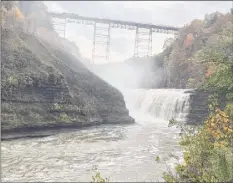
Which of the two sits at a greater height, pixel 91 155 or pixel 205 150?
pixel 205 150

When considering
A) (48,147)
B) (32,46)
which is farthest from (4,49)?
(48,147)

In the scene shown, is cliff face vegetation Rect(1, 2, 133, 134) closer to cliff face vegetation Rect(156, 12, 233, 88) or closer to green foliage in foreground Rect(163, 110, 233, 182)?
green foliage in foreground Rect(163, 110, 233, 182)

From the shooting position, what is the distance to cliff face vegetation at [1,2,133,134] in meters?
18.8

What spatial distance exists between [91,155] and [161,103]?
20.6 meters

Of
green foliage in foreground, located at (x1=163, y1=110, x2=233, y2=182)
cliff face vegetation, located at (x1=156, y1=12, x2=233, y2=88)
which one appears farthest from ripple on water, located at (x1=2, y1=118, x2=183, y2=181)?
cliff face vegetation, located at (x1=156, y1=12, x2=233, y2=88)

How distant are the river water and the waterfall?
23.7 feet

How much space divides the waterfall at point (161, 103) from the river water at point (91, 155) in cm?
722

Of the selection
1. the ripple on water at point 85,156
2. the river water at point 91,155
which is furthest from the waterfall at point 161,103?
the ripple on water at point 85,156

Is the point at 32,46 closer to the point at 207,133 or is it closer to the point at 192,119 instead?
the point at 192,119

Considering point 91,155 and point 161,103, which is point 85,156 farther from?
point 161,103

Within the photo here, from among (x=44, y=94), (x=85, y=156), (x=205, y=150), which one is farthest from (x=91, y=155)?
(x=44, y=94)

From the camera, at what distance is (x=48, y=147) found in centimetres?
1551

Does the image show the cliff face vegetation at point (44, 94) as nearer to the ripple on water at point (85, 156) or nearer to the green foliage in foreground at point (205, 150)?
the ripple on water at point (85, 156)

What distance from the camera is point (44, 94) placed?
2064cm
